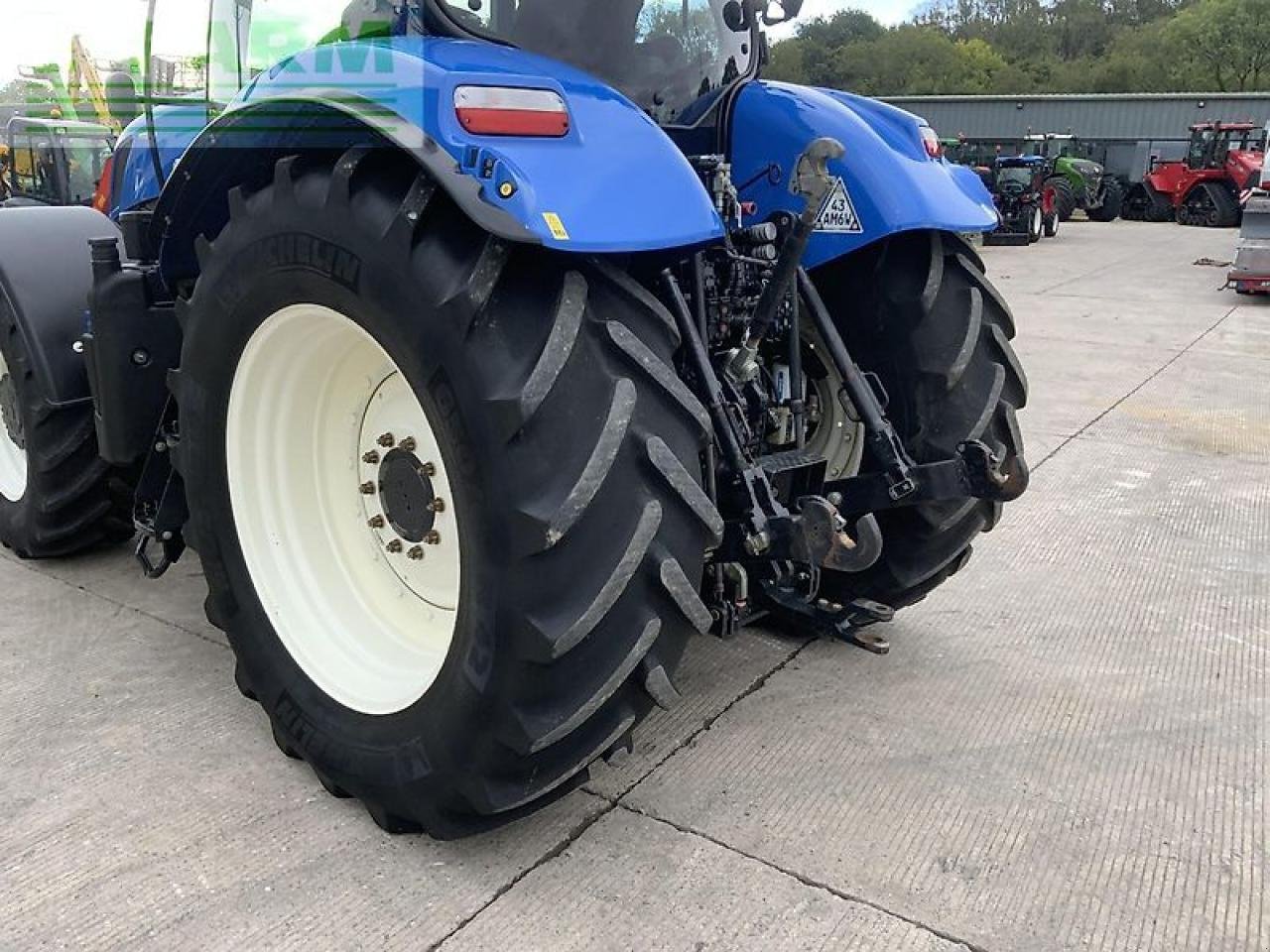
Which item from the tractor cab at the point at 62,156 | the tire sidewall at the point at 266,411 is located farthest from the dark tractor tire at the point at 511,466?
the tractor cab at the point at 62,156

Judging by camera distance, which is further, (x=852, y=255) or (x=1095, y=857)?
(x=852, y=255)

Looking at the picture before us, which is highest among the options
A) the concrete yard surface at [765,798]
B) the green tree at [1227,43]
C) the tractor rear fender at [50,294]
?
the green tree at [1227,43]

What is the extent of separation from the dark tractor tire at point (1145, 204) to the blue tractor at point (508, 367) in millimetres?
25832

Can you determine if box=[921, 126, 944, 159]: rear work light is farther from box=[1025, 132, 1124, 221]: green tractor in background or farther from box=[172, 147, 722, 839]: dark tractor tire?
box=[1025, 132, 1124, 221]: green tractor in background

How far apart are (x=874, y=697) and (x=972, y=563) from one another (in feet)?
4.19

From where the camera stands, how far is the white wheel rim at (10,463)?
4.11 meters

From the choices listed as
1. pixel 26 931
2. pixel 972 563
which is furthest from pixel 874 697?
pixel 26 931

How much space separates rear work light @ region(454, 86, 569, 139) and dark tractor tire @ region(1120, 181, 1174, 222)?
2713cm

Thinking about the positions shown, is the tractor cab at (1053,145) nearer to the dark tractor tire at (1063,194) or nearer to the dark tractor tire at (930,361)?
the dark tractor tire at (1063,194)

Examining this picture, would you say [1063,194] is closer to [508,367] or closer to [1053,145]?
[1053,145]

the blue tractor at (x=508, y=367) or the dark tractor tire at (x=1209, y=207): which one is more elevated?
the dark tractor tire at (x=1209, y=207)

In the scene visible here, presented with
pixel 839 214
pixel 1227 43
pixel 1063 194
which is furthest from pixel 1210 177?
pixel 1227 43

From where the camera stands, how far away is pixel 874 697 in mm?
3158

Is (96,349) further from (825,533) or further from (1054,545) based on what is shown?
(1054,545)
